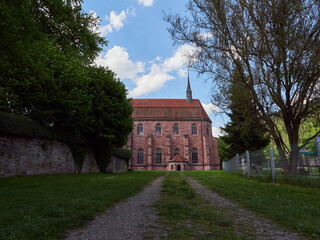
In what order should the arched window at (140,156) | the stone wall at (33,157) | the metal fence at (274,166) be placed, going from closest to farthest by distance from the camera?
the metal fence at (274,166) → the stone wall at (33,157) → the arched window at (140,156)

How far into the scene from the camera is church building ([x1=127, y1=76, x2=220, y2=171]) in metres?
51.6

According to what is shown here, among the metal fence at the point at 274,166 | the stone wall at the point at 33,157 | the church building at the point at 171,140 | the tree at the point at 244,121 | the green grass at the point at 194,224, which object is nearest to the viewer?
the green grass at the point at 194,224

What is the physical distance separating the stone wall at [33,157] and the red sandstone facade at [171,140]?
112 ft

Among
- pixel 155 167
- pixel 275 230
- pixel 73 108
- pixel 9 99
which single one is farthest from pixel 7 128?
pixel 155 167

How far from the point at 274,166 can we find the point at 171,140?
41.9 m

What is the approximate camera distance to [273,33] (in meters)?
10.4

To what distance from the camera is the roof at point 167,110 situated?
179ft

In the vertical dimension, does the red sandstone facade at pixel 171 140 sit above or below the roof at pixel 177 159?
above

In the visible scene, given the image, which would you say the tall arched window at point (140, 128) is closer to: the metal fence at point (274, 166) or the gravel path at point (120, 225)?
the metal fence at point (274, 166)

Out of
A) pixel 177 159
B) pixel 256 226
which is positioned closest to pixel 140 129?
pixel 177 159

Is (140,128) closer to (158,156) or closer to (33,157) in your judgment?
(158,156)

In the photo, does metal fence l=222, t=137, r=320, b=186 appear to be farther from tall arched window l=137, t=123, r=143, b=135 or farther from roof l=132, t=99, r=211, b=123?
tall arched window l=137, t=123, r=143, b=135

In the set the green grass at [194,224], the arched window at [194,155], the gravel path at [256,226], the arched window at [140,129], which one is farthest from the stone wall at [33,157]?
the arched window at [194,155]

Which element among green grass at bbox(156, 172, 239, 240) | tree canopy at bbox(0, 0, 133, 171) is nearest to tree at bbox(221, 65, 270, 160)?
green grass at bbox(156, 172, 239, 240)
